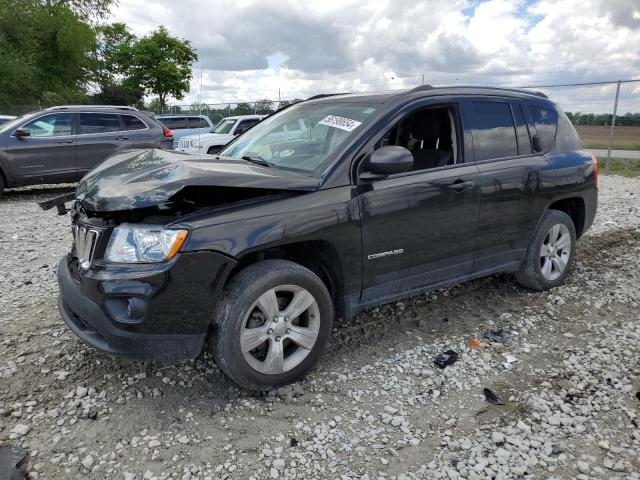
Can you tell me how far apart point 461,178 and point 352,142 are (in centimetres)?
99

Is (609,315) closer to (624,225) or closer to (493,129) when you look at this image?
(493,129)

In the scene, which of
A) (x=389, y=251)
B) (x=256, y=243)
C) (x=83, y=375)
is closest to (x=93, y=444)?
(x=83, y=375)

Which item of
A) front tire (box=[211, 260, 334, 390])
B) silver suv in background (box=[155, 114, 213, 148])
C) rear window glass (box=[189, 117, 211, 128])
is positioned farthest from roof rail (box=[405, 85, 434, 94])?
rear window glass (box=[189, 117, 211, 128])

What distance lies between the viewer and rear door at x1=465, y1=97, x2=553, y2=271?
154 inches

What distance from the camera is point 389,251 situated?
3.35m

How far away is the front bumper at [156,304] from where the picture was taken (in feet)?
8.50

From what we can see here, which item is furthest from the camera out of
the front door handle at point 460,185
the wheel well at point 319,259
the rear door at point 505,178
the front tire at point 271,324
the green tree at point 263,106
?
the green tree at point 263,106

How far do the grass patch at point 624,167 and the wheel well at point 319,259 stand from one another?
1260 centimetres

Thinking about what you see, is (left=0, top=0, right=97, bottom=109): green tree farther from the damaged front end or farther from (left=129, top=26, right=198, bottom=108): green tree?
the damaged front end

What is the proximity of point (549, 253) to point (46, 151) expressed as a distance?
9199mm

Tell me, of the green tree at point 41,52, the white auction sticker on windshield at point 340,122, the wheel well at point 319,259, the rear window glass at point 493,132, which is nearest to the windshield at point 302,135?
the white auction sticker on windshield at point 340,122

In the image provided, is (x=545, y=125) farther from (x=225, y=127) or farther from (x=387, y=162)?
(x=225, y=127)

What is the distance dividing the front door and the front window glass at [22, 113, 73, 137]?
332 inches

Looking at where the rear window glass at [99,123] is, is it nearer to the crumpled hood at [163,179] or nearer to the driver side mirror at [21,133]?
the driver side mirror at [21,133]
